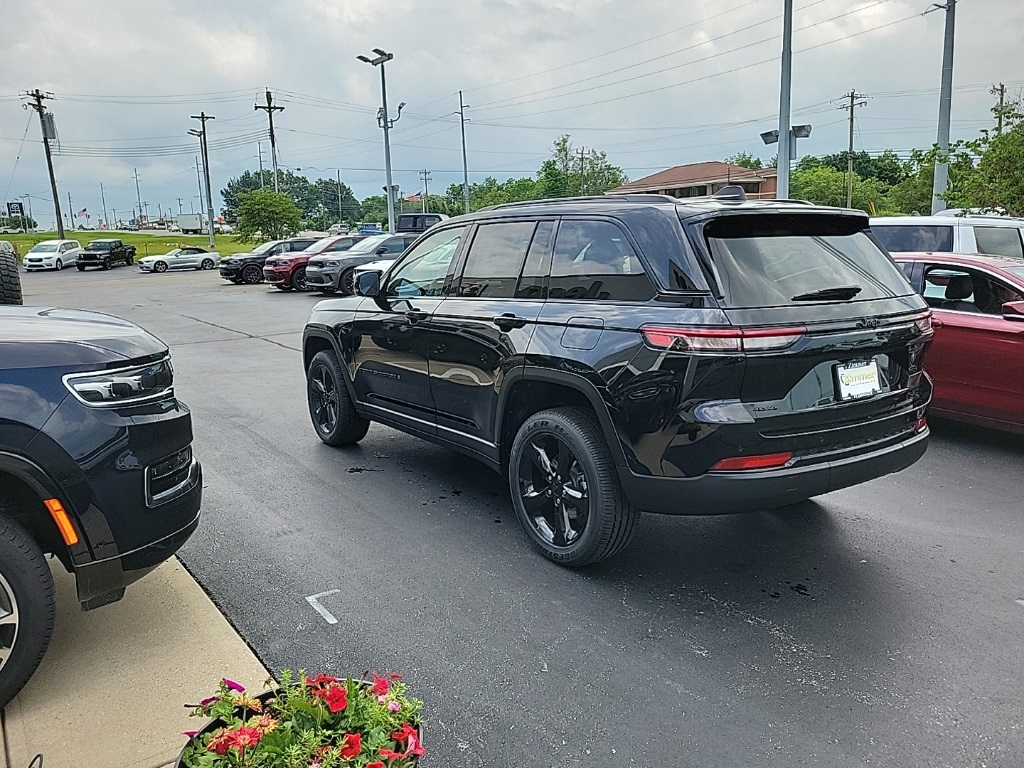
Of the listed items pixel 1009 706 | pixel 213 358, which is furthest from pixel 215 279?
pixel 1009 706

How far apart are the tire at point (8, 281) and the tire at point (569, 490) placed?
740 centimetres

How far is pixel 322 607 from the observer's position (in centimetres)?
366

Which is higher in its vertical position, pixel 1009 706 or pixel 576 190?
pixel 576 190

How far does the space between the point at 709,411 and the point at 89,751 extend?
102 inches

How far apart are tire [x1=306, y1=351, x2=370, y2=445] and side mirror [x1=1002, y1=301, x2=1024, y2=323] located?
4.78 m

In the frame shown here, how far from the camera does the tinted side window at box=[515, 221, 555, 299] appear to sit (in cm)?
426

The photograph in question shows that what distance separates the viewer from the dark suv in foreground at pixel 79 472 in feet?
9.12

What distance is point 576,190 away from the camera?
72.0m

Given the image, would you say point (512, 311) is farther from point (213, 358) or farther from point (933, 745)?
point (213, 358)

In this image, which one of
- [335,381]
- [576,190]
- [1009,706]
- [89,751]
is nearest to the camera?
[89,751]

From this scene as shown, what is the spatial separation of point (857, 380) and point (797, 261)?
0.62 metres

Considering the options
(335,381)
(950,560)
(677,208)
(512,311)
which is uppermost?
(677,208)

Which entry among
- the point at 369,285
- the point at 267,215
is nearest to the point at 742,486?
the point at 369,285

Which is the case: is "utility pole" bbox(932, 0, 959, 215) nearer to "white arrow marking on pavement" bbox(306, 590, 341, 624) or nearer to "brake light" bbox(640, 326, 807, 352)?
"brake light" bbox(640, 326, 807, 352)
